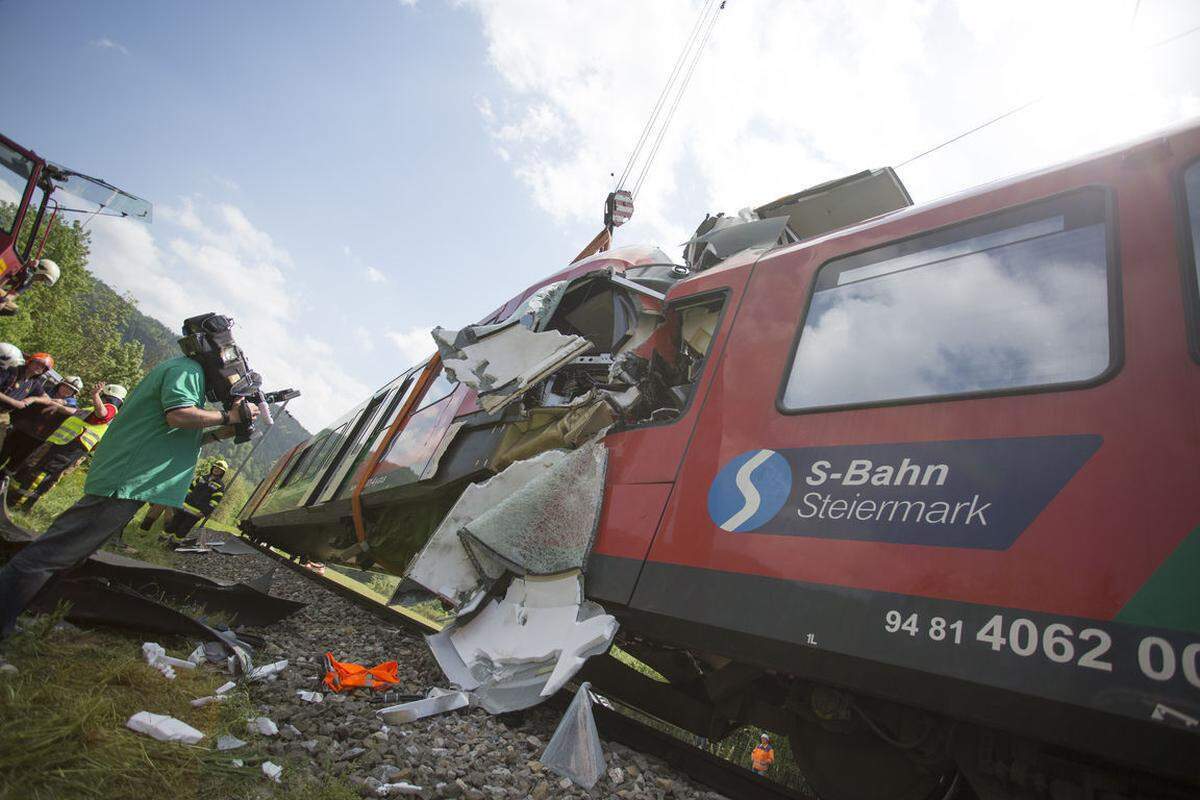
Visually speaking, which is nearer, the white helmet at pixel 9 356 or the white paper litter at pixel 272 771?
the white paper litter at pixel 272 771

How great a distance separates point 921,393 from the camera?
7.18 feet

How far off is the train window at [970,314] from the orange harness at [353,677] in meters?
2.60

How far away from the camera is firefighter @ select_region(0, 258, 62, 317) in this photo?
20.7 ft

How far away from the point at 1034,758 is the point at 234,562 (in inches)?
392

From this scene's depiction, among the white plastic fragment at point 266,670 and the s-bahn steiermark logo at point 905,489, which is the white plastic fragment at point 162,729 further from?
the s-bahn steiermark logo at point 905,489

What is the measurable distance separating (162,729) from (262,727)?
0.34 metres

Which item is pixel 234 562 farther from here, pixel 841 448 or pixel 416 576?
pixel 841 448

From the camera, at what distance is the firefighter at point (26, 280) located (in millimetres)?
6301

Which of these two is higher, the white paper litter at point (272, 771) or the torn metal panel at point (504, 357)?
the torn metal panel at point (504, 357)

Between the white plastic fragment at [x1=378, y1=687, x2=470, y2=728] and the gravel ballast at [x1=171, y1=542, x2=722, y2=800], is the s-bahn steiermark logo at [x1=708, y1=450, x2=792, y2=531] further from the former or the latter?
the white plastic fragment at [x1=378, y1=687, x2=470, y2=728]

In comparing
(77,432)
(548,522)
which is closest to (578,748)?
(548,522)

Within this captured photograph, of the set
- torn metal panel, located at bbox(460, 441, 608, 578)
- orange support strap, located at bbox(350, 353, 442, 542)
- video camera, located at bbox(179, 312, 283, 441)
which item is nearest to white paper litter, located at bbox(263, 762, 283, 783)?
torn metal panel, located at bbox(460, 441, 608, 578)

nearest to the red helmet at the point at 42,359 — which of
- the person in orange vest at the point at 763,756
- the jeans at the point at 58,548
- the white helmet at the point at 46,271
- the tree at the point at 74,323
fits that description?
the white helmet at the point at 46,271

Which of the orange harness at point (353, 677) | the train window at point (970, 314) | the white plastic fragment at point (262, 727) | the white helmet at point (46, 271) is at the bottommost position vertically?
the white plastic fragment at point (262, 727)
